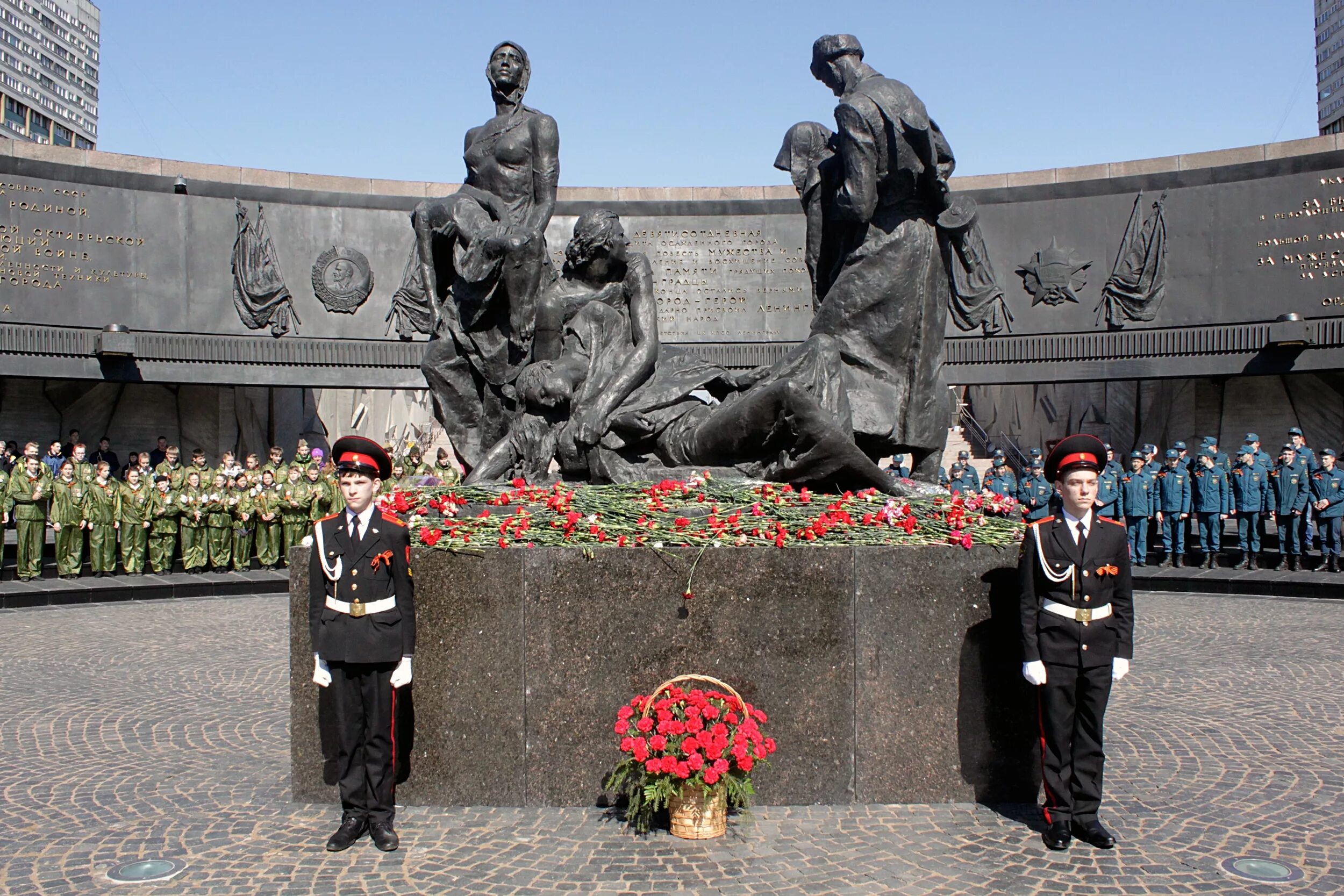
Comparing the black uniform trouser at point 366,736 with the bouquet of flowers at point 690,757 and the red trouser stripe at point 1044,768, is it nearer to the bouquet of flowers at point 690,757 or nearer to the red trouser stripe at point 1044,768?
the bouquet of flowers at point 690,757


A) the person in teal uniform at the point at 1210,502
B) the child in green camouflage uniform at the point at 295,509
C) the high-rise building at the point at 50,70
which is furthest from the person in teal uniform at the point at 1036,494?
the high-rise building at the point at 50,70

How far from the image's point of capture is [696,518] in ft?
16.1

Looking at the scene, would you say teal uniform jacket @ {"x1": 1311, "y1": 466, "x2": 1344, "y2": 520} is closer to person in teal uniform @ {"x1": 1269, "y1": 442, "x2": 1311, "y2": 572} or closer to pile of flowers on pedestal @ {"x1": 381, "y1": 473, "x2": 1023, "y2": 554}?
person in teal uniform @ {"x1": 1269, "y1": 442, "x2": 1311, "y2": 572}

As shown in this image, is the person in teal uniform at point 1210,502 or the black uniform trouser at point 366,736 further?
the person in teal uniform at point 1210,502

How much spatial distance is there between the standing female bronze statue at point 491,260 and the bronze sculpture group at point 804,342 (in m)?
0.03

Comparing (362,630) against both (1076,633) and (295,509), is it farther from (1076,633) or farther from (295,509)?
(295,509)

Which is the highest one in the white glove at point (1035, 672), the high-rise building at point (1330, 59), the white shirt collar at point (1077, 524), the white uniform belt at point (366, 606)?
the high-rise building at point (1330, 59)

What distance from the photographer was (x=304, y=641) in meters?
4.71

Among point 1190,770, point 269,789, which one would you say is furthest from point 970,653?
point 269,789

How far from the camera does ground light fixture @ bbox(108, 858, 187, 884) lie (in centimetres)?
384

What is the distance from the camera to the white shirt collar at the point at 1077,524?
4242 millimetres

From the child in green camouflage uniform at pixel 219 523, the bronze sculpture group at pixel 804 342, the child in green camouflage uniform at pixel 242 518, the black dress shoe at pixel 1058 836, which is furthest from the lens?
the child in green camouflage uniform at pixel 242 518

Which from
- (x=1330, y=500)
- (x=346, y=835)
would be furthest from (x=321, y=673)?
(x=1330, y=500)

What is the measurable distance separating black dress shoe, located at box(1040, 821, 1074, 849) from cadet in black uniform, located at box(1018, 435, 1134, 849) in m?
0.02
